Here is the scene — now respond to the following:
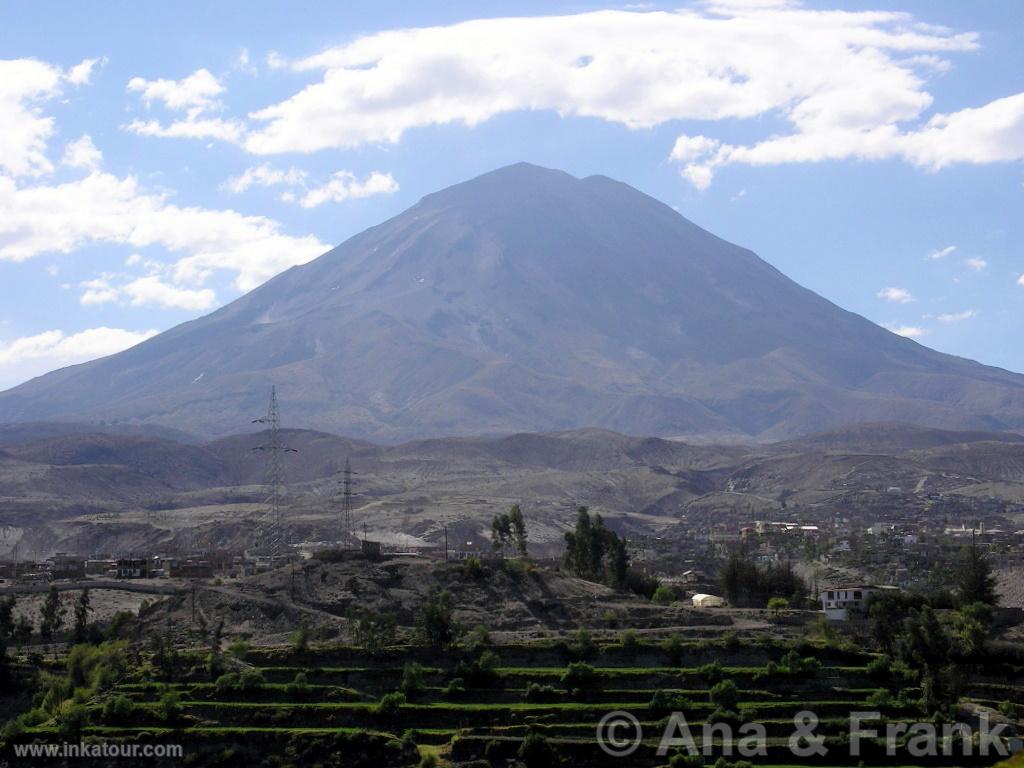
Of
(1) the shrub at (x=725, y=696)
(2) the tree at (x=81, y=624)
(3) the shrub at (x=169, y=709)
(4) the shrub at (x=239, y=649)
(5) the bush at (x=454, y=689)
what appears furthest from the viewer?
(2) the tree at (x=81, y=624)

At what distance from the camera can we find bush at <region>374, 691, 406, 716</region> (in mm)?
46559

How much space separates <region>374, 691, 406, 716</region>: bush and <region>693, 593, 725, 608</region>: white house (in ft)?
70.1

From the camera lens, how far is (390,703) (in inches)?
1850

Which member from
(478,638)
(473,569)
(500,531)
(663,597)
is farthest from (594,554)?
(478,638)

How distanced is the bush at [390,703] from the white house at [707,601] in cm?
2135

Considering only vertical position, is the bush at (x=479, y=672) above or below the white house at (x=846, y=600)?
below

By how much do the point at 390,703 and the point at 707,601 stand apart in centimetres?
2411

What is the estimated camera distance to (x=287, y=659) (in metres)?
52.4

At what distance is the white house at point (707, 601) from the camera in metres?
66.9

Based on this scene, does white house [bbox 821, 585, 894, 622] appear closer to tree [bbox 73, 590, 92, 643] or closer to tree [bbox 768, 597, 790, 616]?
tree [bbox 768, 597, 790, 616]

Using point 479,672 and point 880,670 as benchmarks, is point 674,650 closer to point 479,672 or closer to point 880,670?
point 479,672

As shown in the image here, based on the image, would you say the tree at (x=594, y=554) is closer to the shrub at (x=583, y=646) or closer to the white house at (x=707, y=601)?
the white house at (x=707, y=601)

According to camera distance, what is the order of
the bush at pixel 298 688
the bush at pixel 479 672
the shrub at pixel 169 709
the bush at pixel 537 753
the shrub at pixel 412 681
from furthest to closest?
the bush at pixel 479 672, the bush at pixel 298 688, the shrub at pixel 412 681, the shrub at pixel 169 709, the bush at pixel 537 753

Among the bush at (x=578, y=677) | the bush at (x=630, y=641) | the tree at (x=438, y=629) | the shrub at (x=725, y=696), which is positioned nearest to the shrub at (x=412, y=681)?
the tree at (x=438, y=629)
